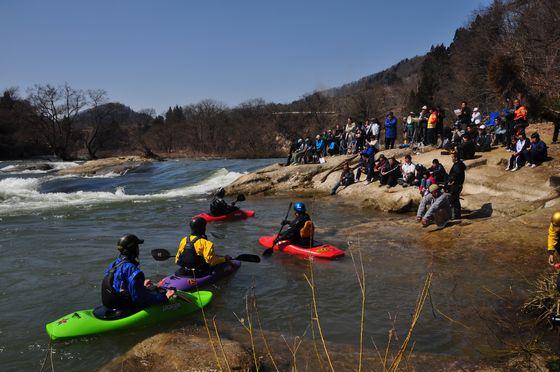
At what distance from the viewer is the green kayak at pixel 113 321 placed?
5.20 meters

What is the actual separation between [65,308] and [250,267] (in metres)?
3.31

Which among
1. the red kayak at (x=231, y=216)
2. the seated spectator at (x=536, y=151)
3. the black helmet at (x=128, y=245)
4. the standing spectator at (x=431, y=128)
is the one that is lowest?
the red kayak at (x=231, y=216)

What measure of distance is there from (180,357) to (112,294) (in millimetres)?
1773

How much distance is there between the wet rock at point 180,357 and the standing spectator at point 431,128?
14108 millimetres

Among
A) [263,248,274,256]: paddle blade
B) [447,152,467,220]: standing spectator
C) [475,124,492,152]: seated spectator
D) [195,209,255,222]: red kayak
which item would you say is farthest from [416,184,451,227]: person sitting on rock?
[195,209,255,222]: red kayak

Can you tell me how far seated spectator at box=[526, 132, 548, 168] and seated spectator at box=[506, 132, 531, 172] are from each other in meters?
0.19

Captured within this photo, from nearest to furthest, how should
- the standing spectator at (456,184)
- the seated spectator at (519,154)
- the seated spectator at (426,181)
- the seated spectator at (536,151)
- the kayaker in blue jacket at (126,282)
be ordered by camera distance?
the kayaker in blue jacket at (126,282)
the standing spectator at (456,184)
the seated spectator at (426,181)
the seated spectator at (536,151)
the seated spectator at (519,154)

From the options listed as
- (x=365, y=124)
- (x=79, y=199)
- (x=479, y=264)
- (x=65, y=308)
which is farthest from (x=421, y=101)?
(x=65, y=308)

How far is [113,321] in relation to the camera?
5363mm

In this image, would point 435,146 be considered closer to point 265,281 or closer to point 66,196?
point 265,281

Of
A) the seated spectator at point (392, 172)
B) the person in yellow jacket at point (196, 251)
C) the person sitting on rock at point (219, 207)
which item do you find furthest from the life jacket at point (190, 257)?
the seated spectator at point (392, 172)

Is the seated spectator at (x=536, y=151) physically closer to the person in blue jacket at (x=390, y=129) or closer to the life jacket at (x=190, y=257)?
the person in blue jacket at (x=390, y=129)

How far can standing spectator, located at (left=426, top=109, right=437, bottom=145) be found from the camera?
1622 centimetres

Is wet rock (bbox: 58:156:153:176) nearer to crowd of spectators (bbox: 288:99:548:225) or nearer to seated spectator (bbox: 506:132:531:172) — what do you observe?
crowd of spectators (bbox: 288:99:548:225)
